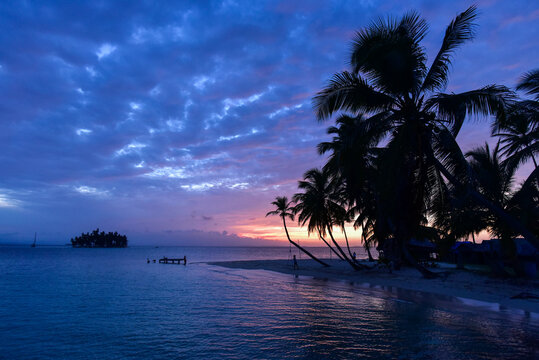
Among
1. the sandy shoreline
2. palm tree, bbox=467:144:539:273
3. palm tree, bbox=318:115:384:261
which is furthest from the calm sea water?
palm tree, bbox=467:144:539:273

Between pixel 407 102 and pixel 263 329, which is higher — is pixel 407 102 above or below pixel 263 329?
above

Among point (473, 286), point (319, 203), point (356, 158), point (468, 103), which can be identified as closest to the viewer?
point (468, 103)

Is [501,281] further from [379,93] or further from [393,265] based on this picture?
[379,93]

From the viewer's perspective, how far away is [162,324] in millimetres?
11617

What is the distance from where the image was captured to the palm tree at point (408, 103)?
32.5ft

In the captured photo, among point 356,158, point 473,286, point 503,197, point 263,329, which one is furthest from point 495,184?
point 263,329

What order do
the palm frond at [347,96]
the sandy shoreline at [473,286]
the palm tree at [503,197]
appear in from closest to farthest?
the palm frond at [347,96] < the sandy shoreline at [473,286] < the palm tree at [503,197]

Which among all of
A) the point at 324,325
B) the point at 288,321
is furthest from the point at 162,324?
the point at 324,325

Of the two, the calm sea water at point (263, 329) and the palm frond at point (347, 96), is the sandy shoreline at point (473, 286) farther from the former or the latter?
the palm frond at point (347, 96)

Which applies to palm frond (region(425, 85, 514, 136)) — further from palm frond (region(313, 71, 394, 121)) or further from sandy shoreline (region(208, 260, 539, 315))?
sandy shoreline (region(208, 260, 539, 315))

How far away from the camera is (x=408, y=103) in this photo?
10.8 meters

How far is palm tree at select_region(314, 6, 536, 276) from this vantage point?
991 cm

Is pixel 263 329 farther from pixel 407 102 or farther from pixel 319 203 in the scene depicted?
pixel 319 203

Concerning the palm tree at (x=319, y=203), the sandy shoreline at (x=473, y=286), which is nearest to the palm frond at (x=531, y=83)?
the sandy shoreline at (x=473, y=286)
